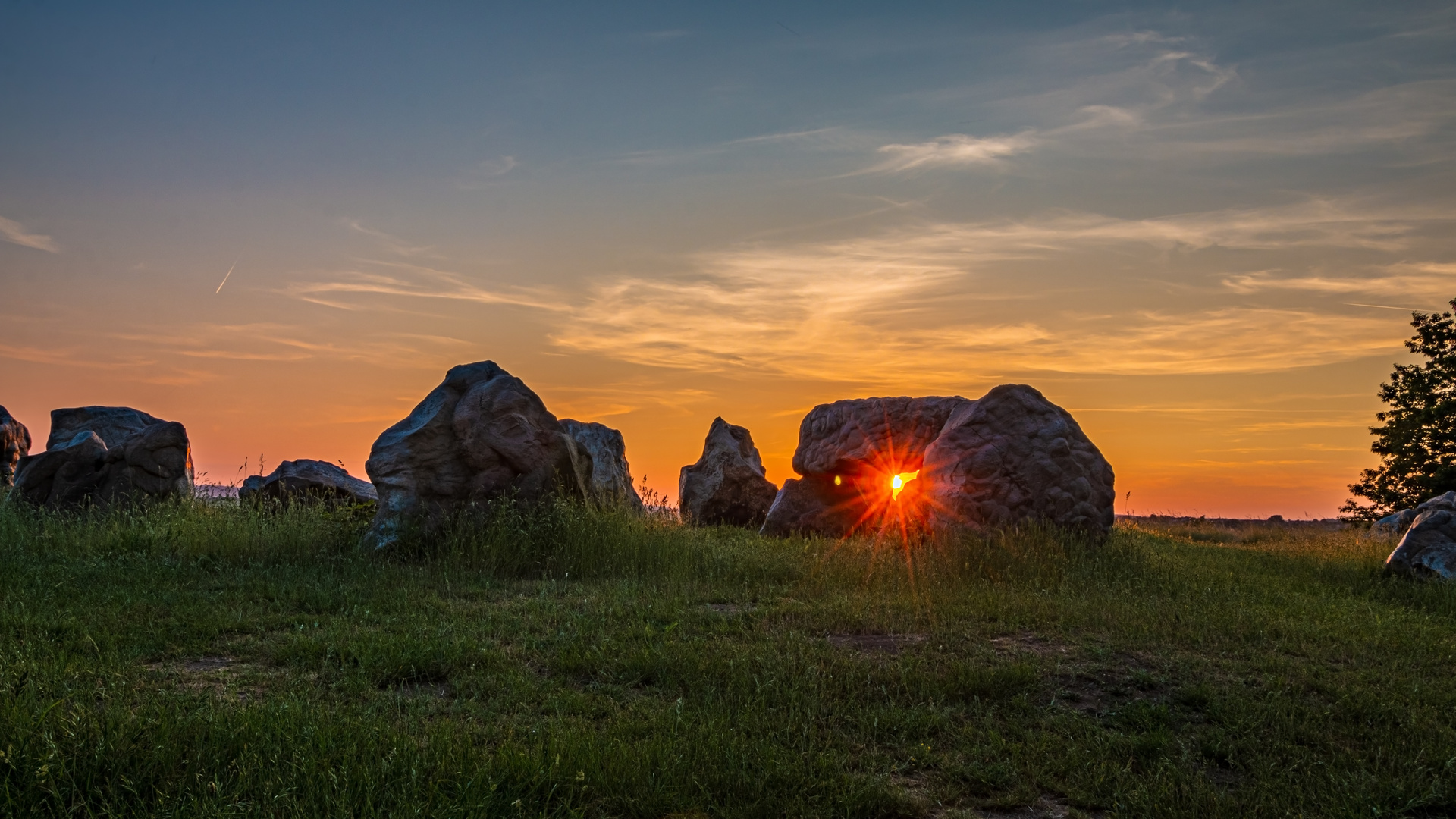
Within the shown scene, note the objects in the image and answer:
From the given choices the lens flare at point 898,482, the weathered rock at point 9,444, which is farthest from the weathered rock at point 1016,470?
the weathered rock at point 9,444

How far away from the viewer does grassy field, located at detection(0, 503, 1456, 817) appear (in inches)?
189

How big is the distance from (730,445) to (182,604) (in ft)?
42.1

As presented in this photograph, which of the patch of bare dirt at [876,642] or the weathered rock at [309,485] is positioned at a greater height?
the weathered rock at [309,485]

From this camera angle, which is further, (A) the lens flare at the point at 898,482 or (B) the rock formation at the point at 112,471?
(B) the rock formation at the point at 112,471

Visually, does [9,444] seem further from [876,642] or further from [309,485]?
[876,642]

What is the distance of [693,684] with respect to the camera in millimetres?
6543

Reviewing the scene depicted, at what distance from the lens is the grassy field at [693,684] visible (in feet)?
15.8

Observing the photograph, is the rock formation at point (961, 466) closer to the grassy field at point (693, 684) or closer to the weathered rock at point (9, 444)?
the grassy field at point (693, 684)

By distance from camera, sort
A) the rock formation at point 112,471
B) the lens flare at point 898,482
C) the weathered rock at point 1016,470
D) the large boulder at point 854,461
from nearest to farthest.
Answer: the weathered rock at point 1016,470 → the lens flare at point 898,482 → the rock formation at point 112,471 → the large boulder at point 854,461

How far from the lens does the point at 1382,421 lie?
86.1 ft

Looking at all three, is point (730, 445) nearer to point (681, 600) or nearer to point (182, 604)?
point (681, 600)

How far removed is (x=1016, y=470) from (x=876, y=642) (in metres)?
6.27

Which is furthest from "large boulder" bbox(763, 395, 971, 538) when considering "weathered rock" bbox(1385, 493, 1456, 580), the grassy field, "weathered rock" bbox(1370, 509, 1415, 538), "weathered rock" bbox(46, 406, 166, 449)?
"weathered rock" bbox(46, 406, 166, 449)

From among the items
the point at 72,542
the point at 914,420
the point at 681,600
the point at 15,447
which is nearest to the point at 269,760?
the point at 681,600
